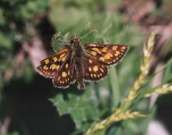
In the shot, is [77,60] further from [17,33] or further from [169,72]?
[17,33]

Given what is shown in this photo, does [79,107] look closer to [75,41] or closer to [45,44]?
[75,41]

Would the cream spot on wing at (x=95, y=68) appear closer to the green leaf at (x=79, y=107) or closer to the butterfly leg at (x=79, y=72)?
the butterfly leg at (x=79, y=72)

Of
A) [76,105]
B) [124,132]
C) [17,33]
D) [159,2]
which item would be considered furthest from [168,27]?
[76,105]

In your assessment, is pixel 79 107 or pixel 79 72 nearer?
pixel 79 72

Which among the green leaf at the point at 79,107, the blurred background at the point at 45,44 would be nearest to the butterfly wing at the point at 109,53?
the green leaf at the point at 79,107

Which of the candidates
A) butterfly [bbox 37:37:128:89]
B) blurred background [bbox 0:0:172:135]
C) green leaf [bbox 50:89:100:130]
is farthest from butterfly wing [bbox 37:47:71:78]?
blurred background [bbox 0:0:172:135]

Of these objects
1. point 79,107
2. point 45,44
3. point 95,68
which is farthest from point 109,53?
point 45,44
